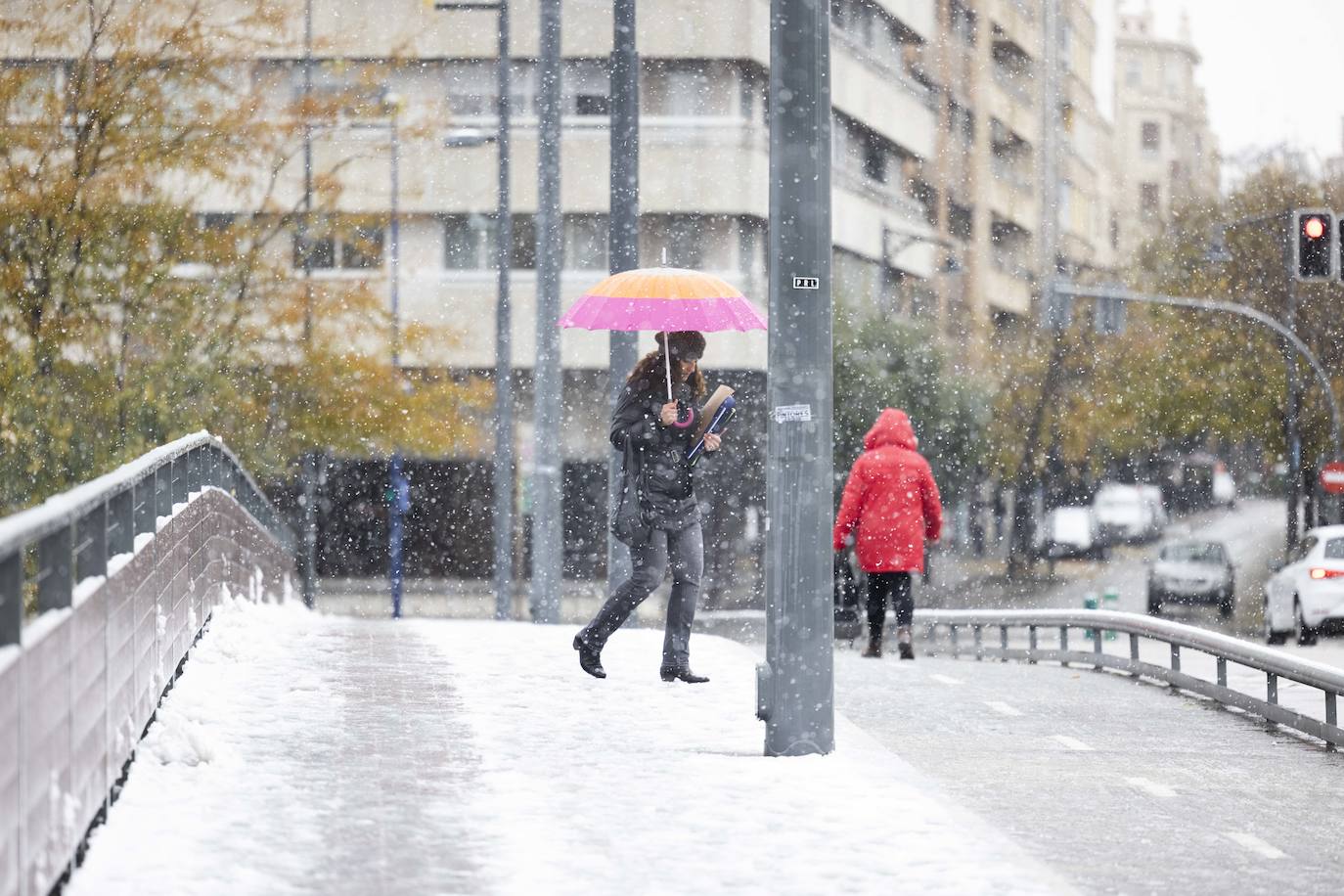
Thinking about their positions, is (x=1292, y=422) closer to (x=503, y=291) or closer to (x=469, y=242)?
(x=469, y=242)

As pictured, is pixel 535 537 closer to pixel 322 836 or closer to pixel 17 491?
pixel 17 491

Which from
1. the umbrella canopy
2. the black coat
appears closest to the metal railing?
the black coat

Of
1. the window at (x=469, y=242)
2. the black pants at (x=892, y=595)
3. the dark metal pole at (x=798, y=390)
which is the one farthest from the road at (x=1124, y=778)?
the window at (x=469, y=242)

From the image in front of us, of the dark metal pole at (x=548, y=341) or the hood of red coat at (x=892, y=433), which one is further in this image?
the dark metal pole at (x=548, y=341)

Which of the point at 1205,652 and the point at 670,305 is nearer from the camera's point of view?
the point at 670,305

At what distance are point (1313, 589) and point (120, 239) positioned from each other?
14271 millimetres

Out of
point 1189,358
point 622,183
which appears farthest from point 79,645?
point 1189,358

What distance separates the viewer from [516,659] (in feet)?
41.0

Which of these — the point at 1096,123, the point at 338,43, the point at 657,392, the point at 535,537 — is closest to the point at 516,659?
the point at 657,392

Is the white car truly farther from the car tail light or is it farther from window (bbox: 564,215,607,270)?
window (bbox: 564,215,607,270)

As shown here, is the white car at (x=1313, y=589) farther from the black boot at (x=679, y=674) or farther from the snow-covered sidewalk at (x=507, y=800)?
the black boot at (x=679, y=674)

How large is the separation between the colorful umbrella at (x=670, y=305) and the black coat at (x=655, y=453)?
1.85 feet

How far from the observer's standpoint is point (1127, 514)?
3034 inches

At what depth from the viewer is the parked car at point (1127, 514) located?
7681 cm
